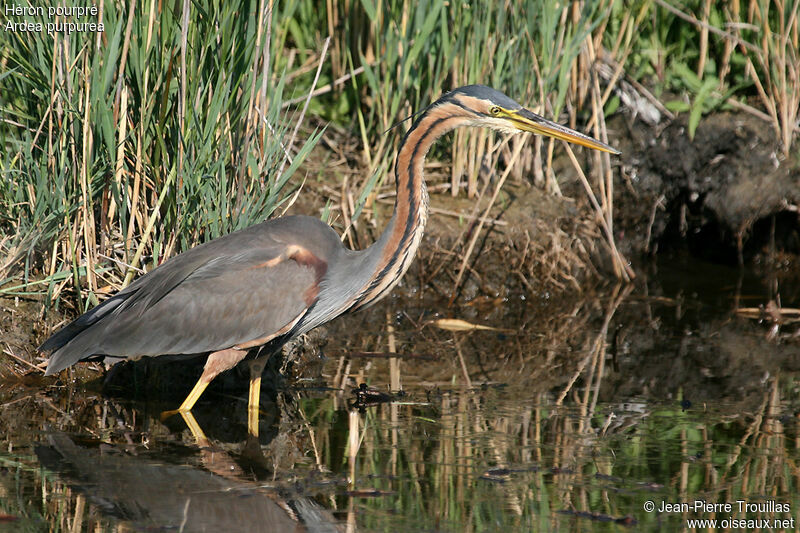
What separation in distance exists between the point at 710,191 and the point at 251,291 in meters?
4.46

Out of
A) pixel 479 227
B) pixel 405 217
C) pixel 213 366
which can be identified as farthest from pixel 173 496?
pixel 479 227

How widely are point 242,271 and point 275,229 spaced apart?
25 centimetres

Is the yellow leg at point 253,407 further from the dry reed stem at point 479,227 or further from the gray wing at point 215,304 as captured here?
the dry reed stem at point 479,227

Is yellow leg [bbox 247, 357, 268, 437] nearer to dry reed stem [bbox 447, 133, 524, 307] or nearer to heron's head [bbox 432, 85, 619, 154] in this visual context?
heron's head [bbox 432, 85, 619, 154]

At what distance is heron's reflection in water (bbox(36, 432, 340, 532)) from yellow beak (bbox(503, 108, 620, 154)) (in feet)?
6.75

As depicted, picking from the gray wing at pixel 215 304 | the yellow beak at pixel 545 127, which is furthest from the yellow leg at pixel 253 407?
the yellow beak at pixel 545 127

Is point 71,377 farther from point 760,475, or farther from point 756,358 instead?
point 756,358

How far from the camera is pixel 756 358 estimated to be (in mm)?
5824

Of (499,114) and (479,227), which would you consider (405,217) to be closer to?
(499,114)

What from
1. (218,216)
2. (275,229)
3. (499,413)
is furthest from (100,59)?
(499,413)

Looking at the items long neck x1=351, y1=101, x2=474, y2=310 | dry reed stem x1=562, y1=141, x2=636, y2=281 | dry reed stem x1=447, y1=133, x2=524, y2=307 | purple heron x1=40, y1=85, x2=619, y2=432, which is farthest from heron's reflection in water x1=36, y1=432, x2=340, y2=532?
dry reed stem x1=562, y1=141, x2=636, y2=281

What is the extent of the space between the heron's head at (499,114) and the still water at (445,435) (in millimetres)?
1339

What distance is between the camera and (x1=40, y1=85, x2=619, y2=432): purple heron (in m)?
4.45

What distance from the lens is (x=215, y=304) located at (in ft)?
14.7
